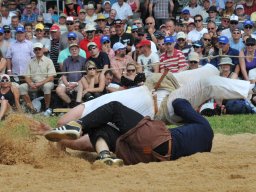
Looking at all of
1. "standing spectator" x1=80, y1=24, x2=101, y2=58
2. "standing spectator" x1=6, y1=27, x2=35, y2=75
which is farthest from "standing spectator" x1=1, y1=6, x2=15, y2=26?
"standing spectator" x1=80, y1=24, x2=101, y2=58

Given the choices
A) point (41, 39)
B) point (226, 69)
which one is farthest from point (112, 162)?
point (41, 39)

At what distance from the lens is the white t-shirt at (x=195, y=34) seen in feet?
54.0

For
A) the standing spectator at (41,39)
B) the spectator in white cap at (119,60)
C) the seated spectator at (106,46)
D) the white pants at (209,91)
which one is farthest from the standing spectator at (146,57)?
the white pants at (209,91)

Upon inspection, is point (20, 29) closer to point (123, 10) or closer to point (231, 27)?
point (123, 10)

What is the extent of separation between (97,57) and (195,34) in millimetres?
2706

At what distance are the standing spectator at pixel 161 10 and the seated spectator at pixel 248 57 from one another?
4.16 metres

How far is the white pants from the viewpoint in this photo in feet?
29.4

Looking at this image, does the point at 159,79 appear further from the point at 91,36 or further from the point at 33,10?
the point at 33,10

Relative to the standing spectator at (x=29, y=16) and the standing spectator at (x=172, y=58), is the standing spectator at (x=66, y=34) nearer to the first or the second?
the standing spectator at (x=29, y=16)

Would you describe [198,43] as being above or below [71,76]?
above

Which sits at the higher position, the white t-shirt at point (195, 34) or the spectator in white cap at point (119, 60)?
the white t-shirt at point (195, 34)

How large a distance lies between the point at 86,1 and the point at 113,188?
44.6 ft

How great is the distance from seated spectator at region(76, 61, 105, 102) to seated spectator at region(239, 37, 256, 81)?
2.72m

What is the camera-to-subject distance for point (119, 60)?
49.9ft
